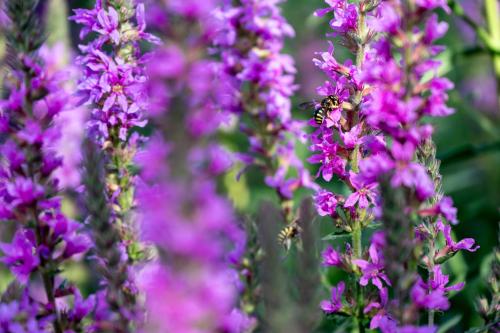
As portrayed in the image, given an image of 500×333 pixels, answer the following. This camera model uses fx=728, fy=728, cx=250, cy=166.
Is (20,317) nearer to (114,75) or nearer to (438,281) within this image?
(114,75)

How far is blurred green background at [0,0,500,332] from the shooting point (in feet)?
10.4

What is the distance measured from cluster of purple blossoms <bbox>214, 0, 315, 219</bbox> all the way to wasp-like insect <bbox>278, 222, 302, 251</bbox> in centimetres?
8

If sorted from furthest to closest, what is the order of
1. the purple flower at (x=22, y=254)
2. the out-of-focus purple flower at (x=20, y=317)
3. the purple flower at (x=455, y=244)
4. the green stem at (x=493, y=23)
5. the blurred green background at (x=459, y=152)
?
the green stem at (x=493, y=23)
the blurred green background at (x=459, y=152)
the purple flower at (x=455, y=244)
the purple flower at (x=22, y=254)
the out-of-focus purple flower at (x=20, y=317)

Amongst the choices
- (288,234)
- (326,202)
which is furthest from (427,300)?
(288,234)

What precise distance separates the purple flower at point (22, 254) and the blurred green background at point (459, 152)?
0.54 m

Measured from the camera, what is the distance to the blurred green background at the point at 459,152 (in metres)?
3.16

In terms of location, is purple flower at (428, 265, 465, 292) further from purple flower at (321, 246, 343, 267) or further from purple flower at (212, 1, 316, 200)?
purple flower at (212, 1, 316, 200)

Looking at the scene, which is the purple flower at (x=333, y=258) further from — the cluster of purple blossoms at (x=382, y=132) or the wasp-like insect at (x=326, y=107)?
the wasp-like insect at (x=326, y=107)

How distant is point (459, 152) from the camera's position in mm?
3102

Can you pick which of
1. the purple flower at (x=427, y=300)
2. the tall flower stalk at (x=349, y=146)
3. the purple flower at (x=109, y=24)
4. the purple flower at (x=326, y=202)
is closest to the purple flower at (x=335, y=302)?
the tall flower stalk at (x=349, y=146)

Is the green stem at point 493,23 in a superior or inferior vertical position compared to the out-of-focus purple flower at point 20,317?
superior

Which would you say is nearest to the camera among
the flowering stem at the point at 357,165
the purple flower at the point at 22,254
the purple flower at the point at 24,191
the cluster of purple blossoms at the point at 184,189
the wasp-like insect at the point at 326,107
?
the cluster of purple blossoms at the point at 184,189

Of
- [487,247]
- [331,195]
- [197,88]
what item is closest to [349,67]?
[331,195]

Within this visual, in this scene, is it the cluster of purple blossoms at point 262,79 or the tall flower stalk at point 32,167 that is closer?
the tall flower stalk at point 32,167
